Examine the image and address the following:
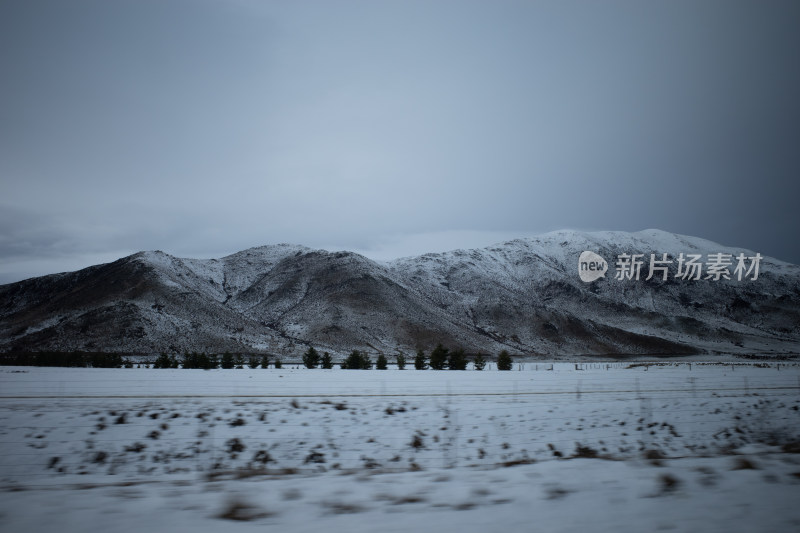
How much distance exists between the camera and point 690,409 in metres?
14.3

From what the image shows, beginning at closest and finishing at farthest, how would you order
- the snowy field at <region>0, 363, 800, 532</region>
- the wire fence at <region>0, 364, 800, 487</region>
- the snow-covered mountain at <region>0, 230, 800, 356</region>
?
the snowy field at <region>0, 363, 800, 532</region>
the wire fence at <region>0, 364, 800, 487</region>
the snow-covered mountain at <region>0, 230, 800, 356</region>

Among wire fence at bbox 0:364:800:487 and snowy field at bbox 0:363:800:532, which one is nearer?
snowy field at bbox 0:363:800:532

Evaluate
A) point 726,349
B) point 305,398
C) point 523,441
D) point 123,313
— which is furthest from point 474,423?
point 726,349

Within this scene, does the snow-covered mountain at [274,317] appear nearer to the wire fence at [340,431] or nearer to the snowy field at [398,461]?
the wire fence at [340,431]

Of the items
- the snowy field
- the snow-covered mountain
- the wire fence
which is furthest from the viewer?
the snow-covered mountain

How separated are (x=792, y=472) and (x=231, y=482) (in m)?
6.38

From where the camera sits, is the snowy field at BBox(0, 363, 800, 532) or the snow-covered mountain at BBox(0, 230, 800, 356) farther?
the snow-covered mountain at BBox(0, 230, 800, 356)

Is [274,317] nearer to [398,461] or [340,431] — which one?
[340,431]

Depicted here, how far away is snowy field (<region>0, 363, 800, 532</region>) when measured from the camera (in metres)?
4.09

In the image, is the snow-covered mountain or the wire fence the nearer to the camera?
the wire fence

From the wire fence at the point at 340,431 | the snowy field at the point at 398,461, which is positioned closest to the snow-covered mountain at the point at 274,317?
the wire fence at the point at 340,431

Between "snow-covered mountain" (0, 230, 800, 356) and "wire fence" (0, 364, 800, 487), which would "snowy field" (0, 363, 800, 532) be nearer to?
"wire fence" (0, 364, 800, 487)

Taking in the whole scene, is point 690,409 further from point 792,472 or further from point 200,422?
point 200,422

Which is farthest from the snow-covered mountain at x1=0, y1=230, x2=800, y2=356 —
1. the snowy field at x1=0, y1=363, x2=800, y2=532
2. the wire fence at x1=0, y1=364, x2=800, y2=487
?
the snowy field at x1=0, y1=363, x2=800, y2=532
